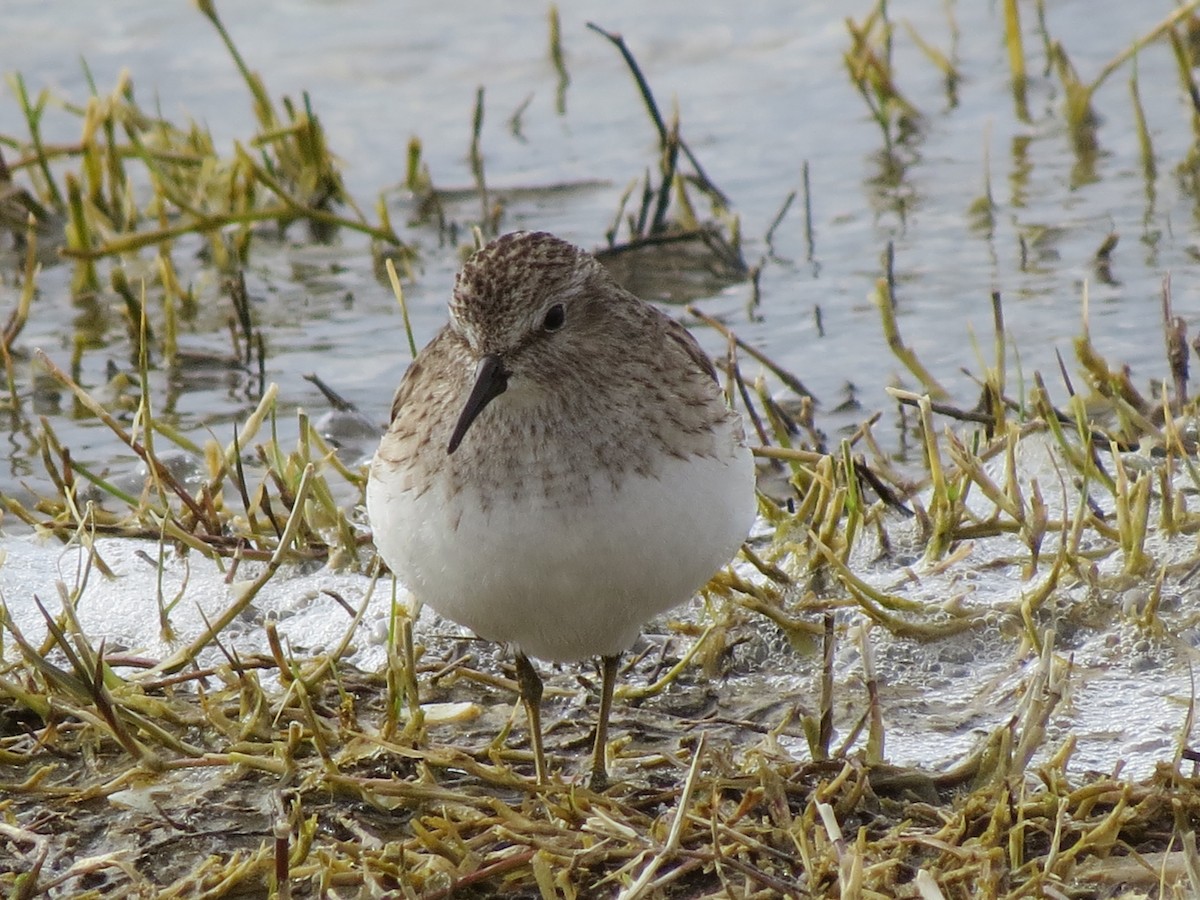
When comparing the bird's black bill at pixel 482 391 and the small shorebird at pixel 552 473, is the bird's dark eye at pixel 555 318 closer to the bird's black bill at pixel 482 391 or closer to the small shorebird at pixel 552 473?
the small shorebird at pixel 552 473

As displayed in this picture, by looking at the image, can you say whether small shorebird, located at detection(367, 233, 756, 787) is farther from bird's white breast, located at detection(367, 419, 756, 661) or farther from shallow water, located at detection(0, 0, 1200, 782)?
shallow water, located at detection(0, 0, 1200, 782)

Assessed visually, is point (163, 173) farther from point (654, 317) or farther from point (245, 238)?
point (654, 317)

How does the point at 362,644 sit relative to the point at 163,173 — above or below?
below

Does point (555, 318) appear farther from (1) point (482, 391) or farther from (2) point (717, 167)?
(2) point (717, 167)

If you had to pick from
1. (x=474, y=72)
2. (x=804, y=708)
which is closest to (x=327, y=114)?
(x=474, y=72)

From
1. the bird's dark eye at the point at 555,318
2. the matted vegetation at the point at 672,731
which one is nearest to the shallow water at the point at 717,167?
the matted vegetation at the point at 672,731
